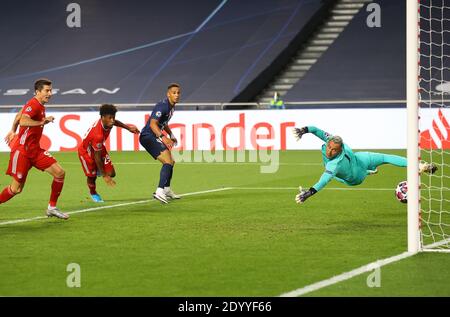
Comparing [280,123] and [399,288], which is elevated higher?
[280,123]

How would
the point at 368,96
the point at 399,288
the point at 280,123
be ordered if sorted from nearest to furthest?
1. the point at 399,288
2. the point at 280,123
3. the point at 368,96

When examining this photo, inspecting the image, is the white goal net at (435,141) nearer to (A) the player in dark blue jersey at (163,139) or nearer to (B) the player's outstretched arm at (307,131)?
(B) the player's outstretched arm at (307,131)

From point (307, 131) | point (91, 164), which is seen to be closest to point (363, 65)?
point (91, 164)

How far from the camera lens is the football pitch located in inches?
301

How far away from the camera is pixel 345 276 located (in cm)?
801

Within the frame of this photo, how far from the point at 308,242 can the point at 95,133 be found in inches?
232

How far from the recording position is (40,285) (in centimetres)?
771

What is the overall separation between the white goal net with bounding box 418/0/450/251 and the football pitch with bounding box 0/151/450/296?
41 centimetres

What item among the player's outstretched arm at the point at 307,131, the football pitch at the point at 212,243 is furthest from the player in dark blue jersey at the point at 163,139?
the player's outstretched arm at the point at 307,131

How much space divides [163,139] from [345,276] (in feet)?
23.6

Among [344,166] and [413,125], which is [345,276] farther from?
[344,166]

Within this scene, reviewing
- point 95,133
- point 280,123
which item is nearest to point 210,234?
point 95,133

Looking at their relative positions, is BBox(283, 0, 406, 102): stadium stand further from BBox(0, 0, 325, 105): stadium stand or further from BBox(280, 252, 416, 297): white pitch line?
BBox(280, 252, 416, 297): white pitch line
